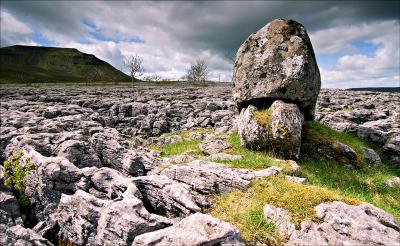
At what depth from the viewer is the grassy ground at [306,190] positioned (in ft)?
29.0

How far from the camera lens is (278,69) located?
19.3 metres

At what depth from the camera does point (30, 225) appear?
14117 millimetres

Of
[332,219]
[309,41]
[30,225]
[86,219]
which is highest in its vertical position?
[309,41]

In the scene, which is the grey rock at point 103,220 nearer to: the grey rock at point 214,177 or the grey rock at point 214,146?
the grey rock at point 214,177

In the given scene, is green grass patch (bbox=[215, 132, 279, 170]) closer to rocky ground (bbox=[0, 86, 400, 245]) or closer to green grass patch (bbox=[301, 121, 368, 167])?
rocky ground (bbox=[0, 86, 400, 245])

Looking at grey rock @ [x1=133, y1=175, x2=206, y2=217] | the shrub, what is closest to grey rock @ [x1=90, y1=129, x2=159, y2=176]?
the shrub

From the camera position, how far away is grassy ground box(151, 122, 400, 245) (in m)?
8.83

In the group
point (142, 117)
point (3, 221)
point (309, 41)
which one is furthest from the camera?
point (142, 117)

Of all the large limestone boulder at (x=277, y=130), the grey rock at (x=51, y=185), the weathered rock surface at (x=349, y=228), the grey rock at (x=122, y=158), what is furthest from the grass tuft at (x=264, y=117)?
the grey rock at (x=51, y=185)

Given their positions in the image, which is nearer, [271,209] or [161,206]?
[271,209]

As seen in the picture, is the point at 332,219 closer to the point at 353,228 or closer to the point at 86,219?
the point at 353,228

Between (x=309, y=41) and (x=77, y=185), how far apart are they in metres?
18.4

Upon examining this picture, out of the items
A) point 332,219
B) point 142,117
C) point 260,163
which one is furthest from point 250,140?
point 142,117

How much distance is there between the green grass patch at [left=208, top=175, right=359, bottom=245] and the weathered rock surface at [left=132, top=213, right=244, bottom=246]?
0.79 meters
